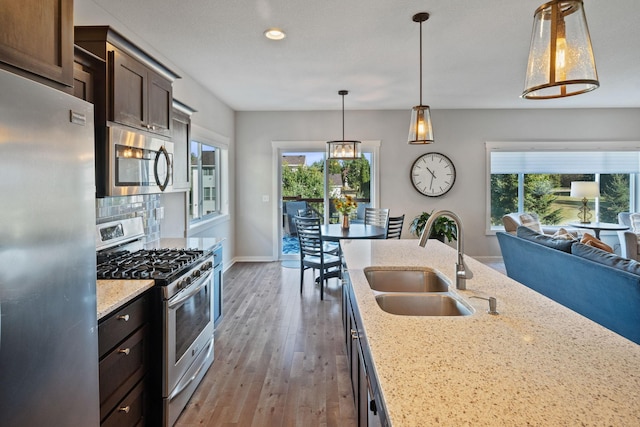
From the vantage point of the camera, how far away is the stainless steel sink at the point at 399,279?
7.22ft

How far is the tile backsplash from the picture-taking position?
7.99 ft

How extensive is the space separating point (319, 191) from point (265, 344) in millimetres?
3771

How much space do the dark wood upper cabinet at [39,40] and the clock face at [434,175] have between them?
5.61 m

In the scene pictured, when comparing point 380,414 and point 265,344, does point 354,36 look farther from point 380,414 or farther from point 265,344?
point 380,414

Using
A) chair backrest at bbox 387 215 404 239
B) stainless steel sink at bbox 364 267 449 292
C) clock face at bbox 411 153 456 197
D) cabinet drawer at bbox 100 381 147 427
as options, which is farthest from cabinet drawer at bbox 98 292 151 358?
clock face at bbox 411 153 456 197

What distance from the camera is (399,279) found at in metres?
2.23

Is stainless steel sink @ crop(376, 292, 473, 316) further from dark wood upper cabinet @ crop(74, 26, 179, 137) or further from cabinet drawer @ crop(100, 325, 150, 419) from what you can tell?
dark wood upper cabinet @ crop(74, 26, 179, 137)

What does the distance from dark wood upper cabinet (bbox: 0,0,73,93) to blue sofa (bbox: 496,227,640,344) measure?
3.11 meters

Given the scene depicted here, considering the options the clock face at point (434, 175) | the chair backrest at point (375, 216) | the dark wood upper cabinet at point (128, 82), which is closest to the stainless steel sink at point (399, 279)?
the dark wood upper cabinet at point (128, 82)

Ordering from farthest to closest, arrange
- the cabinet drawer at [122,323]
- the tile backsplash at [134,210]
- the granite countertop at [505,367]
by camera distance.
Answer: the tile backsplash at [134,210] → the cabinet drawer at [122,323] → the granite countertop at [505,367]

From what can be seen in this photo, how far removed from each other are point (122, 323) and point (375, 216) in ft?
15.2

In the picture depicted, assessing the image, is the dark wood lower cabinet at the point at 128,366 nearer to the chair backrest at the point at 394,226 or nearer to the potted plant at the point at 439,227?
the chair backrest at the point at 394,226

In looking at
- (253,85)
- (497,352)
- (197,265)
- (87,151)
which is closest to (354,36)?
(253,85)

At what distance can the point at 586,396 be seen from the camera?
862 millimetres
